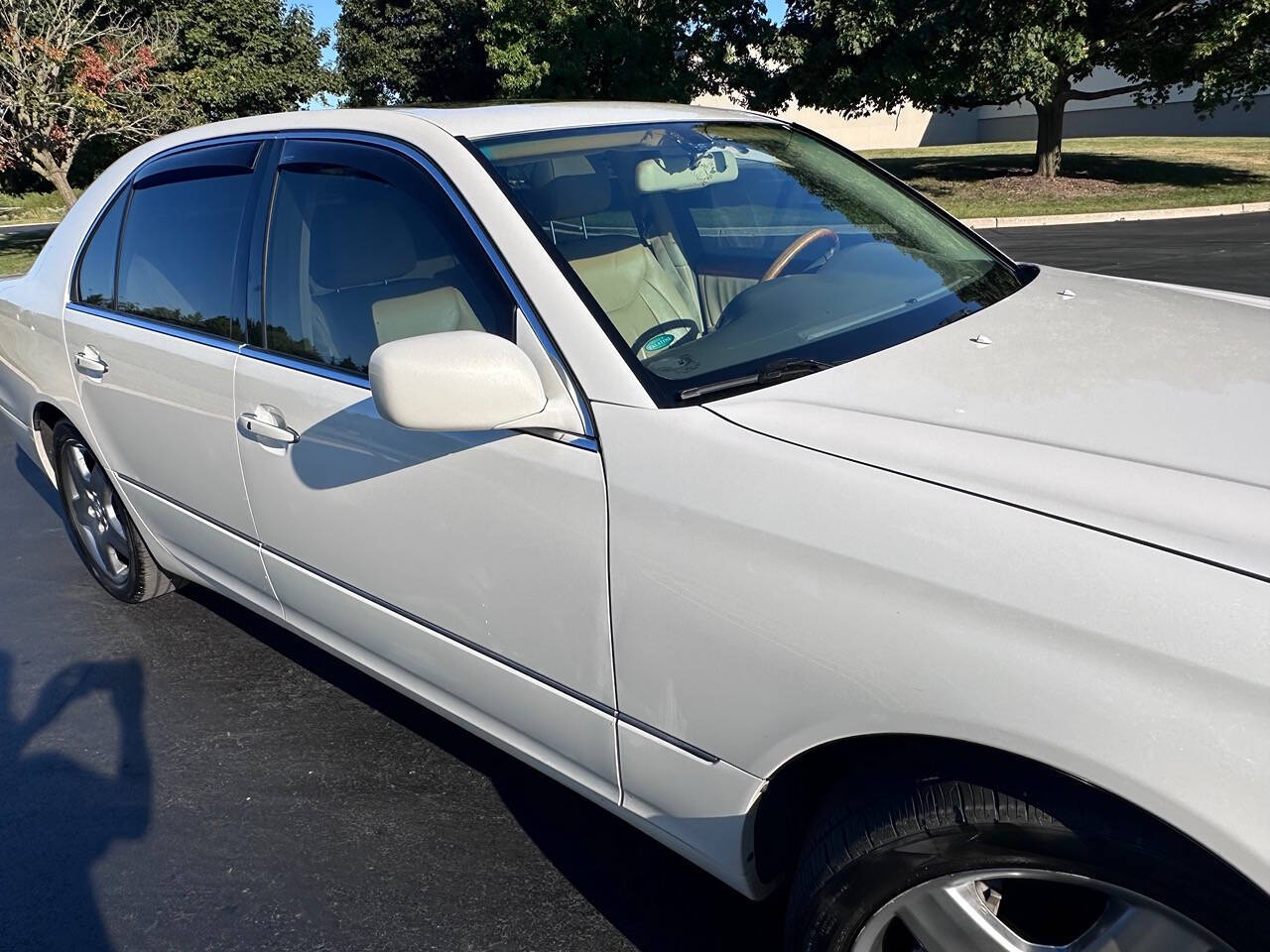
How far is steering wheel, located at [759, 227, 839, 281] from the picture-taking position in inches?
104

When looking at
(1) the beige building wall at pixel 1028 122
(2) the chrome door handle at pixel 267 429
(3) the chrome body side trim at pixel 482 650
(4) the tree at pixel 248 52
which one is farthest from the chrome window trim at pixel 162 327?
(1) the beige building wall at pixel 1028 122

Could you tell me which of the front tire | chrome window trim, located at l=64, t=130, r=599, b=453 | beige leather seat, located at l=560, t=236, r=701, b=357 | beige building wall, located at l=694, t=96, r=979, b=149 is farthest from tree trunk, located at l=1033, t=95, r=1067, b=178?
beige building wall, located at l=694, t=96, r=979, b=149

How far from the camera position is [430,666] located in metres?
2.39

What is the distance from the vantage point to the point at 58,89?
14.8m

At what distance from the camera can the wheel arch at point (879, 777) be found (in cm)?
137

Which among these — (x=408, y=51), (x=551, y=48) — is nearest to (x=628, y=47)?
(x=551, y=48)

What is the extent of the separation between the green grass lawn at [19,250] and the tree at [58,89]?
138 cm

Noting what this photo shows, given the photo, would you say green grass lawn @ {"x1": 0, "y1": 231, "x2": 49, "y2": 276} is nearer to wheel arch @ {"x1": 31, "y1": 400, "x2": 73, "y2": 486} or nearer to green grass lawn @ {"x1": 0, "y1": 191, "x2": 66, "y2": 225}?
green grass lawn @ {"x1": 0, "y1": 191, "x2": 66, "y2": 225}

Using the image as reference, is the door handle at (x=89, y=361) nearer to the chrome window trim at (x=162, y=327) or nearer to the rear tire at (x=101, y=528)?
the chrome window trim at (x=162, y=327)

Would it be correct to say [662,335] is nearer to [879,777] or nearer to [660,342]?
[660,342]

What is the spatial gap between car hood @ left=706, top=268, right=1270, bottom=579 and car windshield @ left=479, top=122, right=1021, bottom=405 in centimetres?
14

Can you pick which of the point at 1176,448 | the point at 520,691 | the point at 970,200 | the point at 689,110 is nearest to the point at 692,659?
the point at 520,691

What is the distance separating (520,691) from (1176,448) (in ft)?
4.18

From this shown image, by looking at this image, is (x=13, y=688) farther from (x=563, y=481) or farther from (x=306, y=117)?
(x=563, y=481)
